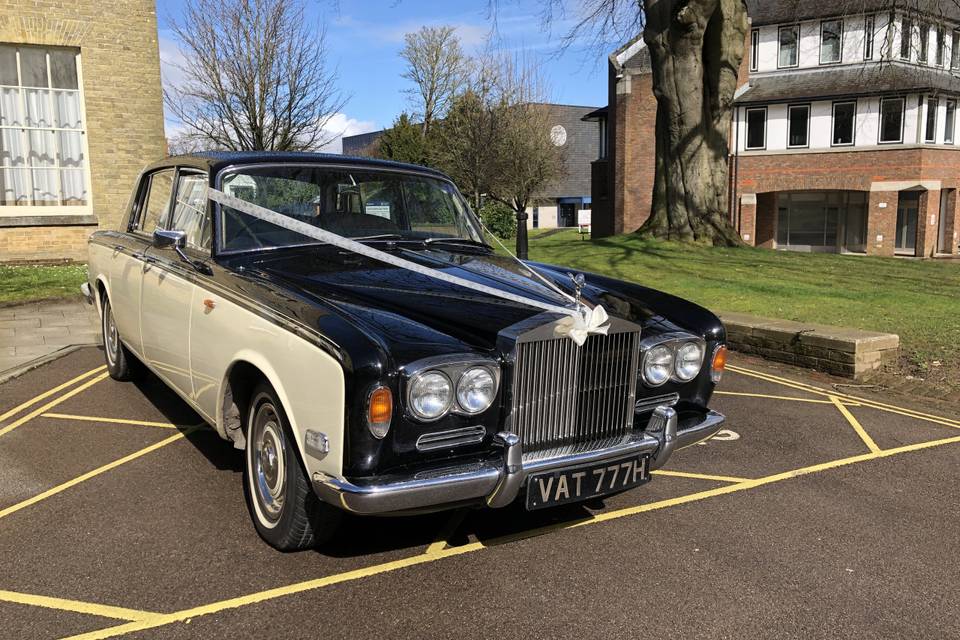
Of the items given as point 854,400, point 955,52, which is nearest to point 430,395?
point 854,400

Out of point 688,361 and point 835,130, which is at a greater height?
point 835,130

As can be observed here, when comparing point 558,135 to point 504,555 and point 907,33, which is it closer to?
point 907,33

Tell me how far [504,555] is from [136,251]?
11.2ft

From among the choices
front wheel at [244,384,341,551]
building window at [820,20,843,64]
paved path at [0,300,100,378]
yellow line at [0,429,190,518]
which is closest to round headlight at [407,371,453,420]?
front wheel at [244,384,341,551]

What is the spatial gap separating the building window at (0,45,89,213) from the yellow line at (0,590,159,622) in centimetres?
1360

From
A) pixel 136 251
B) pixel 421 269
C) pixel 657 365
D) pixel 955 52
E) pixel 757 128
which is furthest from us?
pixel 757 128

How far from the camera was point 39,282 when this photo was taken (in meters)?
12.4

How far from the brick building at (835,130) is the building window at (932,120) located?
0.05m

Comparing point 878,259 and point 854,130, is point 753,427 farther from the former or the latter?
point 854,130

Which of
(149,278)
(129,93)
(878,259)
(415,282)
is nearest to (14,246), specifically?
(129,93)

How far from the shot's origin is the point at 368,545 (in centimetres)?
366

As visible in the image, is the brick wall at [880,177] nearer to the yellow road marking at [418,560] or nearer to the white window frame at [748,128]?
the white window frame at [748,128]

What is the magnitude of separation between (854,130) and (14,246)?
103 feet

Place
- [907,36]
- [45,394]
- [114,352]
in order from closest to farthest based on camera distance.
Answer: [45,394] → [114,352] → [907,36]
